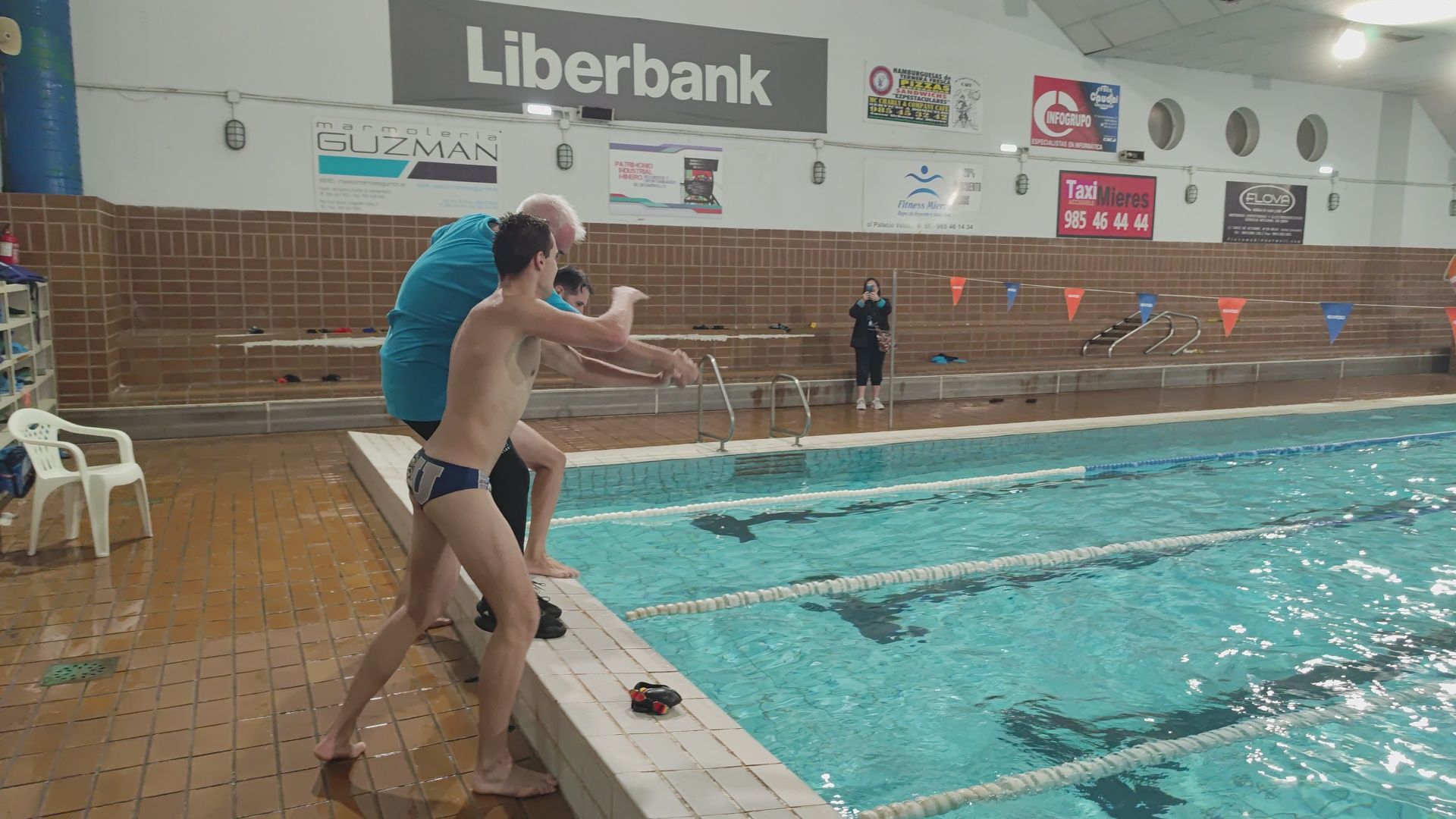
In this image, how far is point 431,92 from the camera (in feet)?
32.3

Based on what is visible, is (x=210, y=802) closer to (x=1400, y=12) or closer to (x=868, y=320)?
(x=868, y=320)

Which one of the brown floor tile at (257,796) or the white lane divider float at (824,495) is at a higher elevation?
the brown floor tile at (257,796)

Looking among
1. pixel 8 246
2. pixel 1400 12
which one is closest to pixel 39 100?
pixel 8 246

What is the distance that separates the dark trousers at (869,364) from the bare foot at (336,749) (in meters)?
8.48

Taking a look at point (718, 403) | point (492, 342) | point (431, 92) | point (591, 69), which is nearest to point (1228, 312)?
point (718, 403)

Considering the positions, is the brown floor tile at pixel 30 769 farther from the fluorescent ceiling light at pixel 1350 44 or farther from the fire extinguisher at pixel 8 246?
the fluorescent ceiling light at pixel 1350 44

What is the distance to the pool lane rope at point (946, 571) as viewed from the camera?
449cm

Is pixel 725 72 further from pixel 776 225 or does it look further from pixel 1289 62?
pixel 1289 62

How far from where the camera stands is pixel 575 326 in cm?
243

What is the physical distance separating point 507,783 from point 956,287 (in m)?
10.2

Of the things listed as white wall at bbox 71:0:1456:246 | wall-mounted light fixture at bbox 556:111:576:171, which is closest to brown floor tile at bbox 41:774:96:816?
white wall at bbox 71:0:1456:246

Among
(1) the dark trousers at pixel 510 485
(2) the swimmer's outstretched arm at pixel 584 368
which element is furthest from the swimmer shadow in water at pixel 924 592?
(2) the swimmer's outstretched arm at pixel 584 368

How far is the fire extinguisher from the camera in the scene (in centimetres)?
730

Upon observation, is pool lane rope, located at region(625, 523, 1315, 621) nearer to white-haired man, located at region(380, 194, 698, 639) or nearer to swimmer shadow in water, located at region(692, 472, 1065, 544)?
swimmer shadow in water, located at region(692, 472, 1065, 544)
